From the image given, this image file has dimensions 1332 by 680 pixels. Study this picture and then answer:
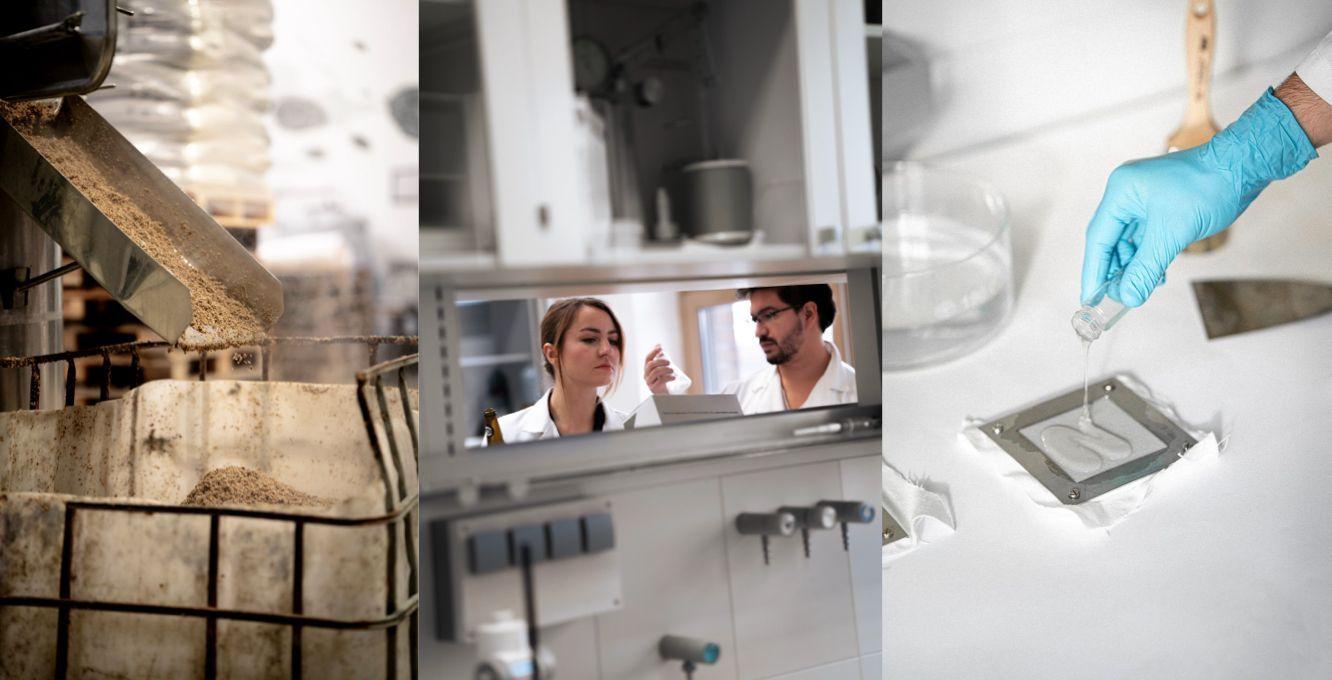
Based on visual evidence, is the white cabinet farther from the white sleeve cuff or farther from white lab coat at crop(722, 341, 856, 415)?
the white sleeve cuff

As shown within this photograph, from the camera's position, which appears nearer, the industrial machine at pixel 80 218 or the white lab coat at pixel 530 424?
the white lab coat at pixel 530 424

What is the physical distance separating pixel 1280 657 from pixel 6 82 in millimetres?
1678

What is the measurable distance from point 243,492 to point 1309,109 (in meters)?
1.37

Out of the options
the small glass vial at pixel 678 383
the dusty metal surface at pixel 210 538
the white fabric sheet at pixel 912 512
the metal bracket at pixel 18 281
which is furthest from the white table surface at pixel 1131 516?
the metal bracket at pixel 18 281

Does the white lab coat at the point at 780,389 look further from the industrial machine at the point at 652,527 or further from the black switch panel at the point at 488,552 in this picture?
the black switch panel at the point at 488,552

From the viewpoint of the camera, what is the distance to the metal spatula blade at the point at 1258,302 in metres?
1.27

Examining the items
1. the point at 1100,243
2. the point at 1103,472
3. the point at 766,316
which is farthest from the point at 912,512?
the point at 766,316

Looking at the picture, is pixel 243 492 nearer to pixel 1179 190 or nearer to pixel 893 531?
pixel 893 531

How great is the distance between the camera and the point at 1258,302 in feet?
4.21

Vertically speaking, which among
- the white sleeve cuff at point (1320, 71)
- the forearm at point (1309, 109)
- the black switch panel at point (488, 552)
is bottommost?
the black switch panel at point (488, 552)

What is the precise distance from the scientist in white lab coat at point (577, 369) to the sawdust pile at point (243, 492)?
1.04ft

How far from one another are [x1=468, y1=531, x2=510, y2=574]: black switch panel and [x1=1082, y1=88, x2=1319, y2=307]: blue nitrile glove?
899 mm

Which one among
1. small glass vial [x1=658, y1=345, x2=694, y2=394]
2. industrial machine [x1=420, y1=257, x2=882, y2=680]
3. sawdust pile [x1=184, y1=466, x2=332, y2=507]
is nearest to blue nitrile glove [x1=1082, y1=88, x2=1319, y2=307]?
industrial machine [x1=420, y1=257, x2=882, y2=680]

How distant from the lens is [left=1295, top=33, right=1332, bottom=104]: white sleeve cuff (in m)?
1.19
